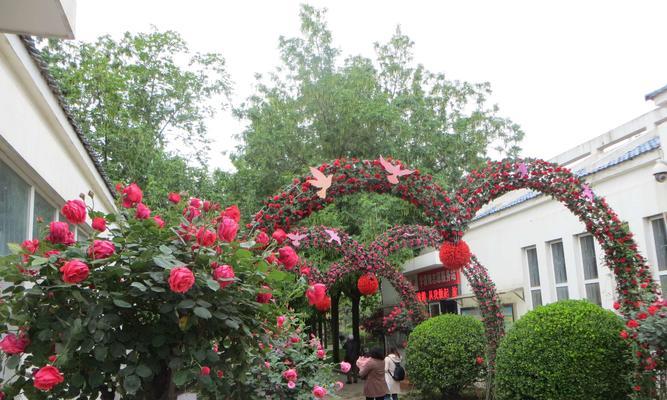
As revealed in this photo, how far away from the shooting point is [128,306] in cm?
221

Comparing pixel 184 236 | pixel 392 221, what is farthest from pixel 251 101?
pixel 184 236

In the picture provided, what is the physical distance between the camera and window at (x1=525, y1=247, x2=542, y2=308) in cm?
1241

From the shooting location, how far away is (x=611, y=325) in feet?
23.1

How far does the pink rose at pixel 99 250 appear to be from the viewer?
2.29 metres

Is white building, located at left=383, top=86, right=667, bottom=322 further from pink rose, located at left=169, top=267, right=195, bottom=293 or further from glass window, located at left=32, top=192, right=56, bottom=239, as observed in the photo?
pink rose, located at left=169, top=267, right=195, bottom=293

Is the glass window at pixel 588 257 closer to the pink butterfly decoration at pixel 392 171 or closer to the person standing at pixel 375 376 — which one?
the person standing at pixel 375 376

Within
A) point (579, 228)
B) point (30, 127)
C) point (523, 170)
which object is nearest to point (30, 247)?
point (30, 127)

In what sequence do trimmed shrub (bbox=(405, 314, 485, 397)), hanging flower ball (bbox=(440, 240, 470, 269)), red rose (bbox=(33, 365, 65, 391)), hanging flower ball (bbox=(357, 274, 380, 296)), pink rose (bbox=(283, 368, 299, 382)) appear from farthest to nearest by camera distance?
hanging flower ball (bbox=(357, 274, 380, 296))
trimmed shrub (bbox=(405, 314, 485, 397))
hanging flower ball (bbox=(440, 240, 470, 269))
pink rose (bbox=(283, 368, 299, 382))
red rose (bbox=(33, 365, 65, 391))

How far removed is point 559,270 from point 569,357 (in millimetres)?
5080

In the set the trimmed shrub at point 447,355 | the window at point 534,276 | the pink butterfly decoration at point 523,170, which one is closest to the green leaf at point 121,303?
the pink butterfly decoration at point 523,170

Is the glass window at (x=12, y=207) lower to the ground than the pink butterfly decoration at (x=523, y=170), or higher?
lower

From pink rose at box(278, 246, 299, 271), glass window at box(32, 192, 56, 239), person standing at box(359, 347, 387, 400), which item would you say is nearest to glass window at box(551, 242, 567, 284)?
person standing at box(359, 347, 387, 400)

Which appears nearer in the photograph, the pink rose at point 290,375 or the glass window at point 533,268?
the pink rose at point 290,375

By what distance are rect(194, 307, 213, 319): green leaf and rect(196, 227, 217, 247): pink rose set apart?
0.32 m
